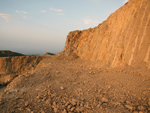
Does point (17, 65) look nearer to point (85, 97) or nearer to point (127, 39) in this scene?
point (85, 97)

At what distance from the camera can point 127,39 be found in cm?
690

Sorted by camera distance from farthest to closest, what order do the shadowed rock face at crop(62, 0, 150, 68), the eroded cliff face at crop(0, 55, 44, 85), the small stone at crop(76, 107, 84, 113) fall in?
the eroded cliff face at crop(0, 55, 44, 85), the shadowed rock face at crop(62, 0, 150, 68), the small stone at crop(76, 107, 84, 113)

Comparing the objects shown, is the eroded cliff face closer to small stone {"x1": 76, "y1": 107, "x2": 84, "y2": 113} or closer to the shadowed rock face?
the shadowed rock face

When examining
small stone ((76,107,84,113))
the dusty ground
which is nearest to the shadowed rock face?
the dusty ground

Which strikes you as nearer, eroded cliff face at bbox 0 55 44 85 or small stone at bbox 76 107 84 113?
small stone at bbox 76 107 84 113

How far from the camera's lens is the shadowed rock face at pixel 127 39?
590 centimetres

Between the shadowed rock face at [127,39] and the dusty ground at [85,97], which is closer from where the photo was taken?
the dusty ground at [85,97]

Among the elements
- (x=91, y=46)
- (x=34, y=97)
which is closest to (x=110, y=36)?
(x=91, y=46)

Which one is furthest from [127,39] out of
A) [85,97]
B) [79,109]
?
[79,109]

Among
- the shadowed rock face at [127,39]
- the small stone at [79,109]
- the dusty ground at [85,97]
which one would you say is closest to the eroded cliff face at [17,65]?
the shadowed rock face at [127,39]

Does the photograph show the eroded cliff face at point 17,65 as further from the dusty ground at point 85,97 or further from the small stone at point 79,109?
the small stone at point 79,109

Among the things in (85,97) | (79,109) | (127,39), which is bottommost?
(79,109)

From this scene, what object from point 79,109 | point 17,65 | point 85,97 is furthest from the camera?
point 17,65

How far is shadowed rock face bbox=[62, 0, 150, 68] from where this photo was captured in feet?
19.4
